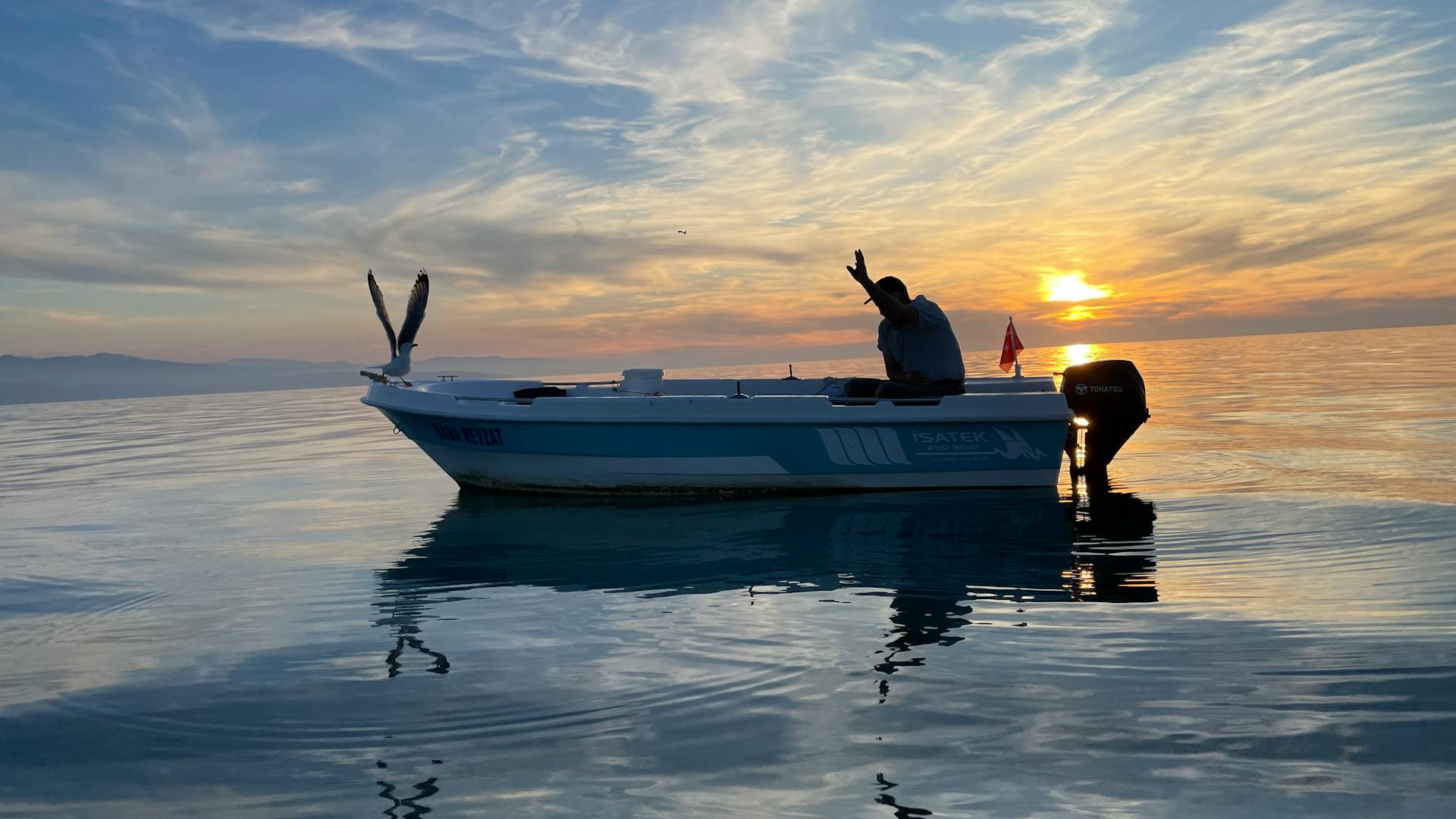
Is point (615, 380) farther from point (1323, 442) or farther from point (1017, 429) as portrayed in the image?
point (1323, 442)

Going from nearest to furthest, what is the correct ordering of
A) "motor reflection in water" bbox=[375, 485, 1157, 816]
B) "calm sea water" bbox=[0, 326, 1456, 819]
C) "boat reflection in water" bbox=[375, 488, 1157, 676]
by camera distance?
"calm sea water" bbox=[0, 326, 1456, 819] < "motor reflection in water" bbox=[375, 485, 1157, 816] < "boat reflection in water" bbox=[375, 488, 1157, 676]

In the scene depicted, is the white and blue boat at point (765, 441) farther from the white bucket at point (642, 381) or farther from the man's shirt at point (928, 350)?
the white bucket at point (642, 381)

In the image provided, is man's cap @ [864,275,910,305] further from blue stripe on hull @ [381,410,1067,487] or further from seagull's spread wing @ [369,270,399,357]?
seagull's spread wing @ [369,270,399,357]

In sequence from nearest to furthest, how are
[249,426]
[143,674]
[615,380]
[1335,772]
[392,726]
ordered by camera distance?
[1335,772]
[392,726]
[143,674]
[615,380]
[249,426]

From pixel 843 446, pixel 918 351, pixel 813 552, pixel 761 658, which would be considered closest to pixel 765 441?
pixel 843 446

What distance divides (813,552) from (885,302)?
8.90 feet

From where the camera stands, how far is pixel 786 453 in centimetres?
813

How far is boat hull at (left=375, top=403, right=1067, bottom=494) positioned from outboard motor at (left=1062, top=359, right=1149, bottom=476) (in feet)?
2.61

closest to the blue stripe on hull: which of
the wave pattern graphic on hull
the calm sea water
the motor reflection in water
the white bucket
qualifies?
the wave pattern graphic on hull

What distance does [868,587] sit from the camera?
4.74 m

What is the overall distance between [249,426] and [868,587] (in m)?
22.4

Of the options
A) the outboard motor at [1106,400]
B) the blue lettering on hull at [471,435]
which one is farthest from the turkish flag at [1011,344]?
the blue lettering on hull at [471,435]

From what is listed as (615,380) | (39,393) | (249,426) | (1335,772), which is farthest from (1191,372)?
(39,393)

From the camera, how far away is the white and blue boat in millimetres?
7902
